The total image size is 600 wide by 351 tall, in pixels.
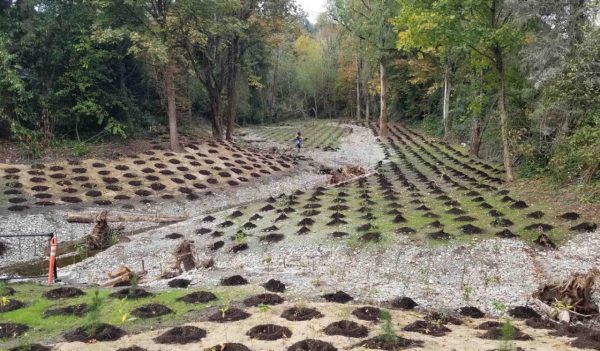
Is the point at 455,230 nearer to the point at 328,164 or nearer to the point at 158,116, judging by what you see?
the point at 328,164

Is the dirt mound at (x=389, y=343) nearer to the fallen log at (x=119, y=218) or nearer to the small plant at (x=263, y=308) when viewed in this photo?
the small plant at (x=263, y=308)

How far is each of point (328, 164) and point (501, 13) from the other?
17.5 m

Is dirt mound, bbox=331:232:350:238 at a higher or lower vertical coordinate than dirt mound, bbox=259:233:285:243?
higher

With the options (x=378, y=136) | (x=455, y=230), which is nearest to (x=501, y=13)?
(x=455, y=230)

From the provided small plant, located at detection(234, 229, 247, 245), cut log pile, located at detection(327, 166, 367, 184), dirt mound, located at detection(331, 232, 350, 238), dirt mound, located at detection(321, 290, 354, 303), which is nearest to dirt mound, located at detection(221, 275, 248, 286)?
dirt mound, located at detection(321, 290, 354, 303)

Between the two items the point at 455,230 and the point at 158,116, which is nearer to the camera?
the point at 455,230

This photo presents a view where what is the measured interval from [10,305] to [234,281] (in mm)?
4610

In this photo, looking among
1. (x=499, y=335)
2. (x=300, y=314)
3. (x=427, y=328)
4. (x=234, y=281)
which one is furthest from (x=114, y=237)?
(x=499, y=335)

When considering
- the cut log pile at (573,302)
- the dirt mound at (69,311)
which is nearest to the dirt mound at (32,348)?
the dirt mound at (69,311)

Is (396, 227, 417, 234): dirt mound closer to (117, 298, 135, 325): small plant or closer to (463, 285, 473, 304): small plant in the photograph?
(463, 285, 473, 304): small plant

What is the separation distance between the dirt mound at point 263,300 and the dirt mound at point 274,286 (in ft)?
2.55

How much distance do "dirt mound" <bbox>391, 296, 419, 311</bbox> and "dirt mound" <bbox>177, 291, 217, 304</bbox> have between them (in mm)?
3746

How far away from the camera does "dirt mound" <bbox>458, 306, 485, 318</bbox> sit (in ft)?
31.4

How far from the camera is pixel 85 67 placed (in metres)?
26.3
